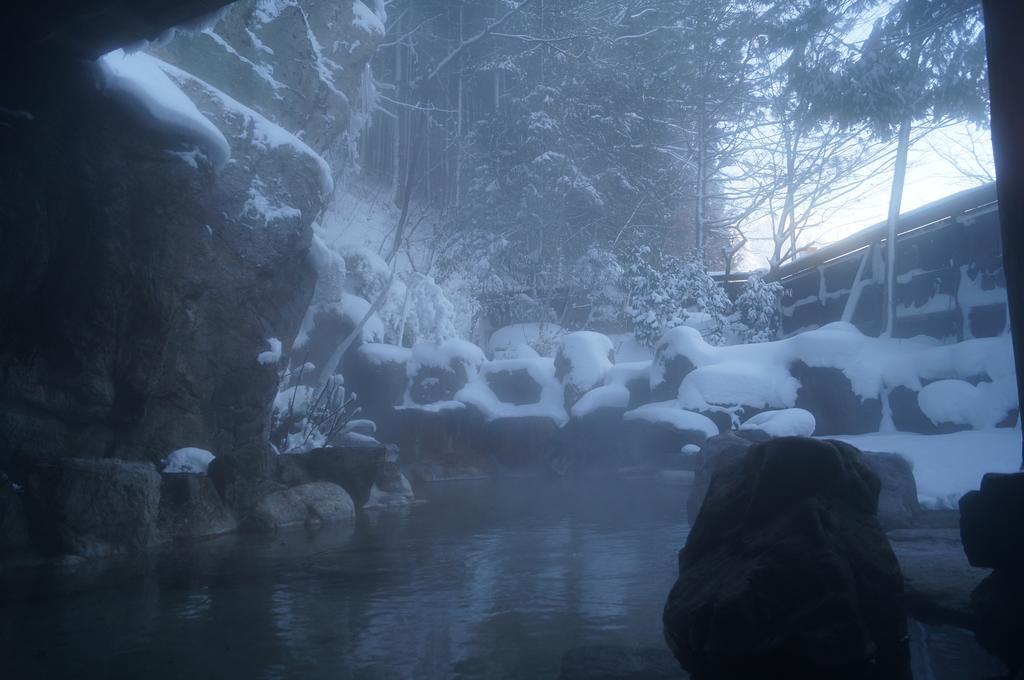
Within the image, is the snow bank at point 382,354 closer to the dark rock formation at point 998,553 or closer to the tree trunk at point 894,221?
the tree trunk at point 894,221

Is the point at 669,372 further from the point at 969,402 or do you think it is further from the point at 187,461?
the point at 187,461

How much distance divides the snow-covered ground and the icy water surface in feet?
7.51

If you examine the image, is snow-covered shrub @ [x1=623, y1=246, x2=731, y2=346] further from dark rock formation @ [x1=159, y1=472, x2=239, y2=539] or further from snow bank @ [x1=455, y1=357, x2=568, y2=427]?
dark rock formation @ [x1=159, y1=472, x2=239, y2=539]

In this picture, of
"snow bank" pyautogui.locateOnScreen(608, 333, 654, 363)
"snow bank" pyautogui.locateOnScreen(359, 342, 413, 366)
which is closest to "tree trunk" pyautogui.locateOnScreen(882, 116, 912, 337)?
"snow bank" pyautogui.locateOnScreen(608, 333, 654, 363)

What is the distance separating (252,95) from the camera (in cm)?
1075

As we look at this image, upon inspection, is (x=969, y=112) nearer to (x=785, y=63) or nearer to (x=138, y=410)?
(x=785, y=63)

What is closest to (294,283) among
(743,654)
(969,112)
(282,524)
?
(282,524)

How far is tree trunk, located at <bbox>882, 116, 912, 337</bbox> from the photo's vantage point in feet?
41.5

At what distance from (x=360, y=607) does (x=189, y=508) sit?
10.8ft

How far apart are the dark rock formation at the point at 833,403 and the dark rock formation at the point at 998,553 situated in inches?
325

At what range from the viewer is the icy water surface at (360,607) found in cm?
276

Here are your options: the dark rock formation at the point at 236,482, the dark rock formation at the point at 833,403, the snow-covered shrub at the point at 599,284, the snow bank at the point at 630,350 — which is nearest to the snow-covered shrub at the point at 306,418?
the dark rock formation at the point at 236,482

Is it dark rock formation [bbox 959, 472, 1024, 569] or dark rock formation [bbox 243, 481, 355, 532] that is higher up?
dark rock formation [bbox 959, 472, 1024, 569]

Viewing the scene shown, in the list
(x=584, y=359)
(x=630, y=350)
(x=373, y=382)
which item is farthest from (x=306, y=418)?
(x=630, y=350)
